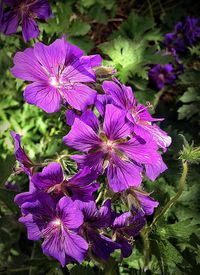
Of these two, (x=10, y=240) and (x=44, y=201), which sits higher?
(x=44, y=201)

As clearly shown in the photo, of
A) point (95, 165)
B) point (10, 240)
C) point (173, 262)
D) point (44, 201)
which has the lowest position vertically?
point (10, 240)

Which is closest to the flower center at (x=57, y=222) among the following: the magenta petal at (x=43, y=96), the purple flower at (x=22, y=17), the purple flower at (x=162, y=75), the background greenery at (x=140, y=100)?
the background greenery at (x=140, y=100)

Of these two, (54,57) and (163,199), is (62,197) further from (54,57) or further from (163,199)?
(163,199)

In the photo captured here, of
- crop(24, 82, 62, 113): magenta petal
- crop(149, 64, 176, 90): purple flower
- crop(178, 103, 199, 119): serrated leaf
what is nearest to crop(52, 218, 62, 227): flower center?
crop(24, 82, 62, 113): magenta petal

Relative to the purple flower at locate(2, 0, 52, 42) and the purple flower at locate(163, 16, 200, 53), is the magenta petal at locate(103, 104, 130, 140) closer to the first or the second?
the purple flower at locate(2, 0, 52, 42)

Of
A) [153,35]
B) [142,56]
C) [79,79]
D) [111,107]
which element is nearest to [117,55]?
[142,56]

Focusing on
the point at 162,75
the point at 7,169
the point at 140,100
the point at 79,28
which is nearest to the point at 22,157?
the point at 7,169

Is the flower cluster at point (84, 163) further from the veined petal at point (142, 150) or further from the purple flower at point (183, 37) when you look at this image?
the purple flower at point (183, 37)
